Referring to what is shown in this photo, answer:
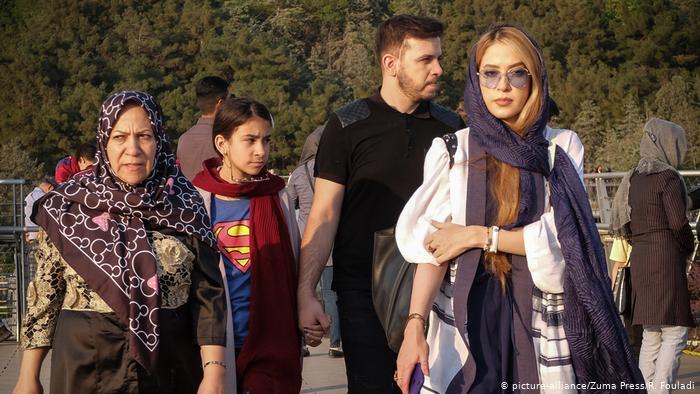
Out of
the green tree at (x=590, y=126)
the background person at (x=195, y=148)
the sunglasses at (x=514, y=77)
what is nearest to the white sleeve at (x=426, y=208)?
the sunglasses at (x=514, y=77)

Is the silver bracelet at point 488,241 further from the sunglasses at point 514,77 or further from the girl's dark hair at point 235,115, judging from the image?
the girl's dark hair at point 235,115

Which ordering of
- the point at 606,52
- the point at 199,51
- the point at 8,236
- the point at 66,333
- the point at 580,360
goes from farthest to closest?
the point at 199,51
the point at 606,52
the point at 8,236
the point at 66,333
the point at 580,360

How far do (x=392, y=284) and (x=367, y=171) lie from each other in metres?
0.98

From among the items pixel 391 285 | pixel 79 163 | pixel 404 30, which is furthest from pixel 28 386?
pixel 79 163

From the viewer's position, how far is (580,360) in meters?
3.60

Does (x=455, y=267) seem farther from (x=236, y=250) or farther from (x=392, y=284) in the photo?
(x=236, y=250)

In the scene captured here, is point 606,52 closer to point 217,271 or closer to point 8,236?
point 8,236

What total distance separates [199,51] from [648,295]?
197ft

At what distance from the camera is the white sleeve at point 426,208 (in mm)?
3820

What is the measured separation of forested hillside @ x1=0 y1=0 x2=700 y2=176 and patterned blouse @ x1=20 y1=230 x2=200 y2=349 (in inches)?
1624

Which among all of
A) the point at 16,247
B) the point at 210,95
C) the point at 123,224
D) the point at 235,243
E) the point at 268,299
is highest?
the point at 210,95

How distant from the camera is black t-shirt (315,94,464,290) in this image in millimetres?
5086

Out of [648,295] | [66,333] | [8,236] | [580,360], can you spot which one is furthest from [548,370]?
[8,236]

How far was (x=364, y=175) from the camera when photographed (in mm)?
5090
